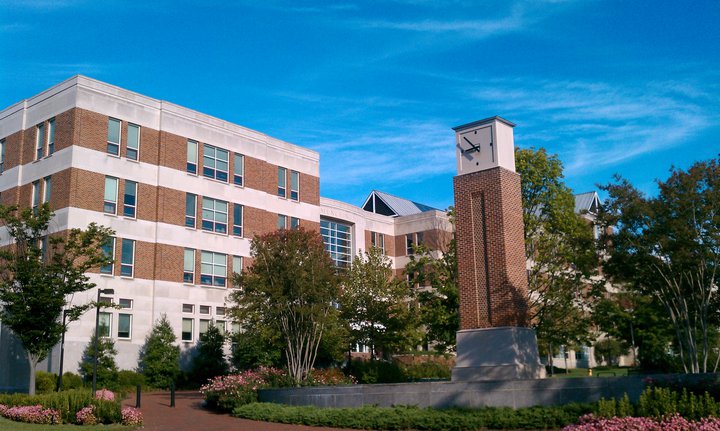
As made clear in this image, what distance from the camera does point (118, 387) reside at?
118 feet

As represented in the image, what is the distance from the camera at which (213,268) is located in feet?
150

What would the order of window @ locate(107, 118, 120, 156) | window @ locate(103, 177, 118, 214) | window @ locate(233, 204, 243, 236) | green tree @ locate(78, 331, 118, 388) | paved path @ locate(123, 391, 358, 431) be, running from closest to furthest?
paved path @ locate(123, 391, 358, 431), green tree @ locate(78, 331, 118, 388), window @ locate(103, 177, 118, 214), window @ locate(107, 118, 120, 156), window @ locate(233, 204, 243, 236)

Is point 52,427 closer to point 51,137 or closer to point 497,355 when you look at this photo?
point 497,355

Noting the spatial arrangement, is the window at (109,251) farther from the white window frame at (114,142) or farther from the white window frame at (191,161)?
the white window frame at (191,161)

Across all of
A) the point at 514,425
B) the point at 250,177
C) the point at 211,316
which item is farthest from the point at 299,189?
the point at 514,425

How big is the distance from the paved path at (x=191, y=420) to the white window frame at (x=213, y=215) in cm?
1631

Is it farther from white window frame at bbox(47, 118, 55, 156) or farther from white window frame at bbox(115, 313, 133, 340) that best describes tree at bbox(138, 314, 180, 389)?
white window frame at bbox(47, 118, 55, 156)

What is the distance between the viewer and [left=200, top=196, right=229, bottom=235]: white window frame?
45688mm

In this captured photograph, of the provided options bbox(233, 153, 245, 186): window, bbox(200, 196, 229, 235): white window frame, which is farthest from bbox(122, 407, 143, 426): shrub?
bbox(233, 153, 245, 186): window

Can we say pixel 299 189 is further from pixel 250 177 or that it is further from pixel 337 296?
pixel 337 296

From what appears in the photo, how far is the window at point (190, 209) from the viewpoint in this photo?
44625mm

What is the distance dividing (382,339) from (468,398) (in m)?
18.9

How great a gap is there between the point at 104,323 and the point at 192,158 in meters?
12.2

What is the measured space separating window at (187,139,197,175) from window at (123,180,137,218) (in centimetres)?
425
